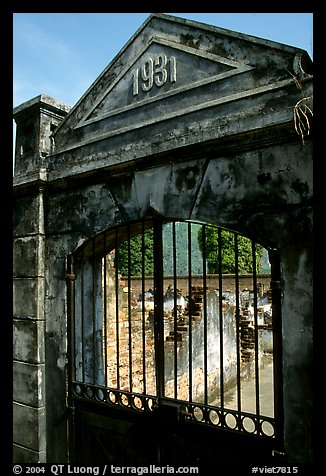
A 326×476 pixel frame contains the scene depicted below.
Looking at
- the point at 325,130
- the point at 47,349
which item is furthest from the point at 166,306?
the point at 325,130

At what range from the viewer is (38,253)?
13.4 ft

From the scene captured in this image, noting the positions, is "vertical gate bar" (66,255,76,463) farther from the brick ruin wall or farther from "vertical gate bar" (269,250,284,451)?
"vertical gate bar" (269,250,284,451)

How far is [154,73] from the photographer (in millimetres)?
3510

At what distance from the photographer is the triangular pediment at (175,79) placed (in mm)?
2898

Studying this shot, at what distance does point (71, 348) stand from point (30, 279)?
90 centimetres

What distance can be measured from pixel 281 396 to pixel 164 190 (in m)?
1.89

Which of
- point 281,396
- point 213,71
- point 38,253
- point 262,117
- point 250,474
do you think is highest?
point 213,71

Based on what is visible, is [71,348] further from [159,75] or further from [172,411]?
[159,75]

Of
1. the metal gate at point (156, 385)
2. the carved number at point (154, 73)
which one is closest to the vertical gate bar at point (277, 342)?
the metal gate at point (156, 385)

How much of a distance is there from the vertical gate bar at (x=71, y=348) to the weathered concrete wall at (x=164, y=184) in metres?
0.07

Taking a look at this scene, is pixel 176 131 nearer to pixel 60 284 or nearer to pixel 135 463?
pixel 60 284

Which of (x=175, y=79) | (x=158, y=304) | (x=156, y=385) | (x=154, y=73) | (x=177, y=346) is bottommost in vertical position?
(x=177, y=346)

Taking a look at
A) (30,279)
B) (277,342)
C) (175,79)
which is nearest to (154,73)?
(175,79)

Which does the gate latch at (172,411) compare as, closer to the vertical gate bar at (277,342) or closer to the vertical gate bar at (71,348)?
the vertical gate bar at (277,342)
